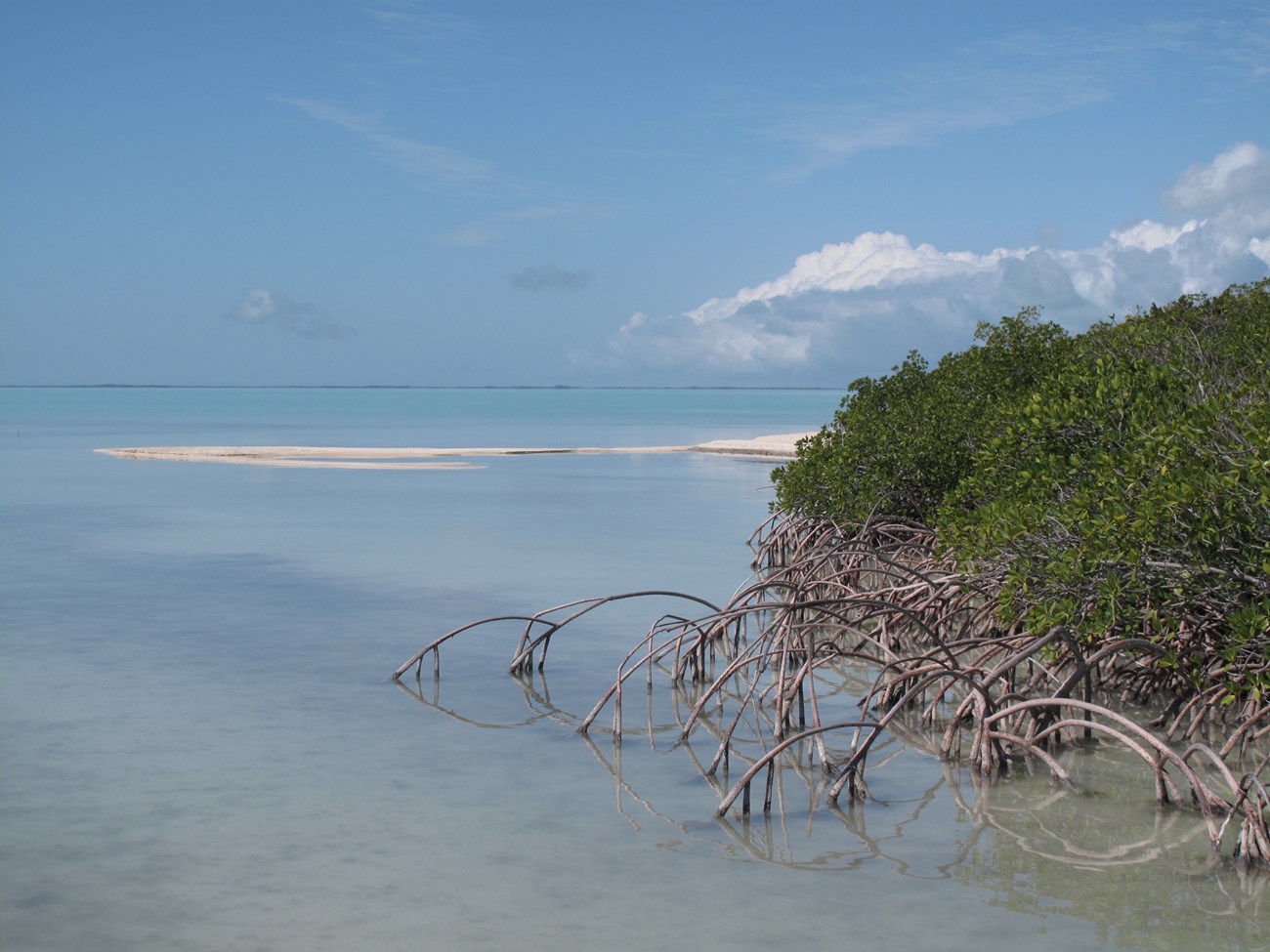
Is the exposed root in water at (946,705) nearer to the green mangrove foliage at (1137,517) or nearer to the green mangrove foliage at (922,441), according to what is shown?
the green mangrove foliage at (1137,517)

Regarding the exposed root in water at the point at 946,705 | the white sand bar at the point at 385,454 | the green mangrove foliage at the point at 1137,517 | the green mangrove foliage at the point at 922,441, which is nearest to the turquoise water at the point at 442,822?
the exposed root in water at the point at 946,705

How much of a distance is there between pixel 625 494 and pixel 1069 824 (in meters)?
23.5

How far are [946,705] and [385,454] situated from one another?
126ft

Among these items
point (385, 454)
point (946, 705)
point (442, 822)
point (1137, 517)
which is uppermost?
point (1137, 517)

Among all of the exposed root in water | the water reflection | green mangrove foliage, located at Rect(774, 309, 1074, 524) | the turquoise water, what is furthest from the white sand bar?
the water reflection

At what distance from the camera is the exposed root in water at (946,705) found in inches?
298

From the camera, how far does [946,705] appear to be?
10695mm

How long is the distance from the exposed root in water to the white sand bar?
29.6 meters

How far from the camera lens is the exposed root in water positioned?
→ 7562mm

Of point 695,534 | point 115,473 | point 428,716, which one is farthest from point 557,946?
point 115,473

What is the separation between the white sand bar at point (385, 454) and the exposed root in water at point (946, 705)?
29648 millimetres

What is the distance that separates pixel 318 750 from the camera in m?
9.31

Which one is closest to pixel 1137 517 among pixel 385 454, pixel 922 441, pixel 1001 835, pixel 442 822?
pixel 1001 835

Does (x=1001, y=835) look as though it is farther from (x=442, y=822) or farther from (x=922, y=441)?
(x=922, y=441)
